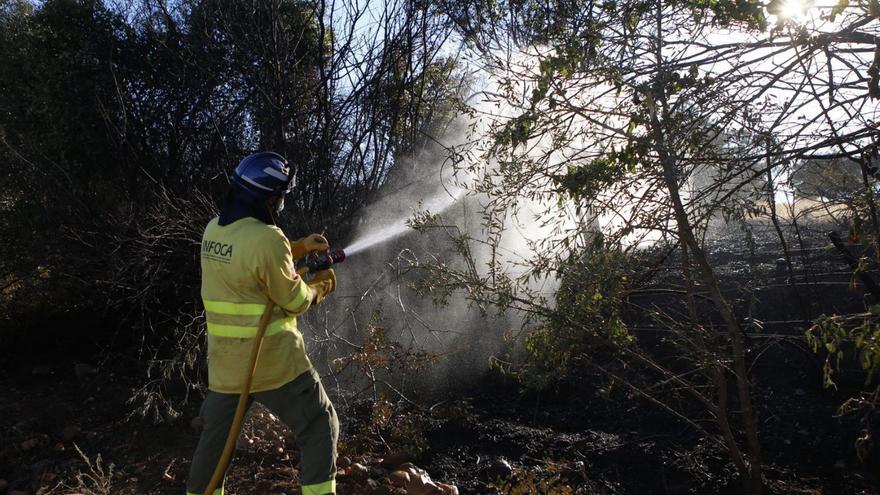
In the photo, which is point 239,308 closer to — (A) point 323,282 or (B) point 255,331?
(B) point 255,331

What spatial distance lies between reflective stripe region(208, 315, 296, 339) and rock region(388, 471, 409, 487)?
1321mm

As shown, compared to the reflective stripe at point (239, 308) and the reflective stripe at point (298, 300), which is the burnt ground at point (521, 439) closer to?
the reflective stripe at point (298, 300)

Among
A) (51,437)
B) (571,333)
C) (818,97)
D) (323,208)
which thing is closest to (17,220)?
(51,437)

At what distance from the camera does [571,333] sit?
3693 millimetres

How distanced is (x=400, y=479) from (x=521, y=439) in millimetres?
1110

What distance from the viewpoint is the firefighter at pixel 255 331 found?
303 centimetres

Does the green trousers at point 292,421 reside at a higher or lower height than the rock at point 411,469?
higher

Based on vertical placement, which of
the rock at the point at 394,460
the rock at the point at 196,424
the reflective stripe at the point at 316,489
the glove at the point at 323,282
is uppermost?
the glove at the point at 323,282

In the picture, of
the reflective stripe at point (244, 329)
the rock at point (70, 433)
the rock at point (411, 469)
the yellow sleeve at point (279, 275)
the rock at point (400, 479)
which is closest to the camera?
the yellow sleeve at point (279, 275)

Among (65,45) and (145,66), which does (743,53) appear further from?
(65,45)

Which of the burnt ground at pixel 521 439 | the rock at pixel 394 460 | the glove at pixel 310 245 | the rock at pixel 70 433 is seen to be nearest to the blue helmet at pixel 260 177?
the glove at pixel 310 245

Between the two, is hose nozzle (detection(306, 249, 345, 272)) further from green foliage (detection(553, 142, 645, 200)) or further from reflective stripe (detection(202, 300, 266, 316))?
green foliage (detection(553, 142, 645, 200))

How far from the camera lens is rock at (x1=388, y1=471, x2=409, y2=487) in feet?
13.0

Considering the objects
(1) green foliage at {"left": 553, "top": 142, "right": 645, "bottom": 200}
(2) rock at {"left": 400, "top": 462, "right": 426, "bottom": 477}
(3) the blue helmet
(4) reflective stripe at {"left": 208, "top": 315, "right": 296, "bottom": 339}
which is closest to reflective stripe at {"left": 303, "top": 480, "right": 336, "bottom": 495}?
(4) reflective stripe at {"left": 208, "top": 315, "right": 296, "bottom": 339}
